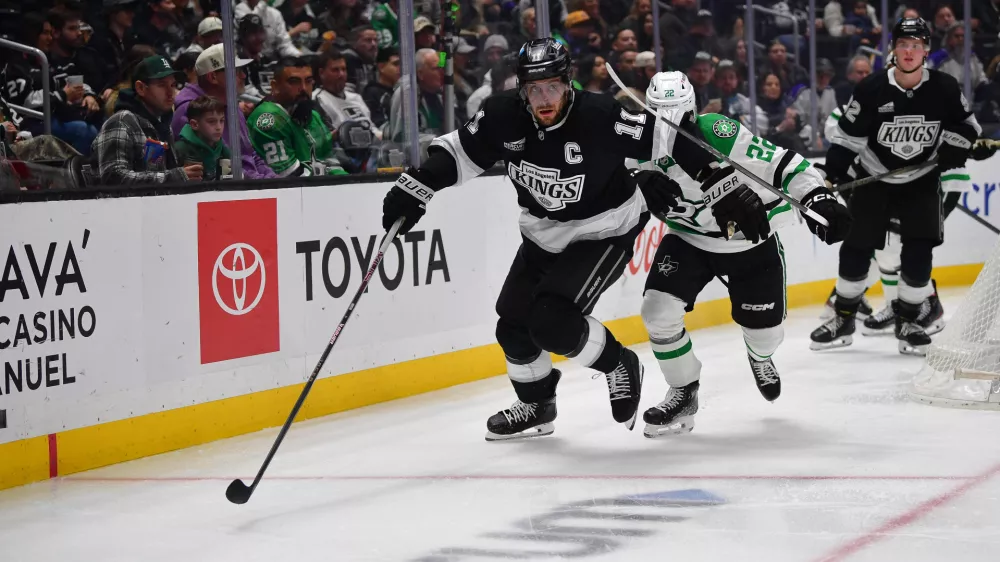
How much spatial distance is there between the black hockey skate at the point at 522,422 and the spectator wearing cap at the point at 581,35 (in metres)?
2.73

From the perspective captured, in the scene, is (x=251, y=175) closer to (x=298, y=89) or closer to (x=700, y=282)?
(x=298, y=89)

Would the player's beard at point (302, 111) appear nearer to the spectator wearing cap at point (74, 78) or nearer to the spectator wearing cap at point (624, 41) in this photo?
the spectator wearing cap at point (74, 78)

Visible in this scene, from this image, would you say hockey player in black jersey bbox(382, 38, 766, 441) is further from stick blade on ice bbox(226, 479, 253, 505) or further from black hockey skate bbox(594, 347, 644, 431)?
stick blade on ice bbox(226, 479, 253, 505)

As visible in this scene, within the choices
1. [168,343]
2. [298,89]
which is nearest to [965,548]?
[168,343]

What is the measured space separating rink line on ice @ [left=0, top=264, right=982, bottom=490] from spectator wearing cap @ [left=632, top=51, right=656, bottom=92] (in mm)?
1333

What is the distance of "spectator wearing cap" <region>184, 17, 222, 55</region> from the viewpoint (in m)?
4.92

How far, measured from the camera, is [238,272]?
466 cm

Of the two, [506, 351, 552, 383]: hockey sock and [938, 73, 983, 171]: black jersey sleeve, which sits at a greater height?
[938, 73, 983, 171]: black jersey sleeve

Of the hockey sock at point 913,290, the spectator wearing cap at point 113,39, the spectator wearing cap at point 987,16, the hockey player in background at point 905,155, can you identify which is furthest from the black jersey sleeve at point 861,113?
the spectator wearing cap at point 987,16

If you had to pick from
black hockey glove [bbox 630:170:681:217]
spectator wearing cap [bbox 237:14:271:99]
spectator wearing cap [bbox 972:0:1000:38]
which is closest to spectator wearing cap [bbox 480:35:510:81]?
spectator wearing cap [bbox 237:14:271:99]

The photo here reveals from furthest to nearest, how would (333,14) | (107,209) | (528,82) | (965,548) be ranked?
(333,14)
(107,209)
(528,82)
(965,548)

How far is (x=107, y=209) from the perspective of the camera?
419cm

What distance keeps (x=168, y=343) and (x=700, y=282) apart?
1.80 metres

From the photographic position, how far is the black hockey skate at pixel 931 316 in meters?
6.41
